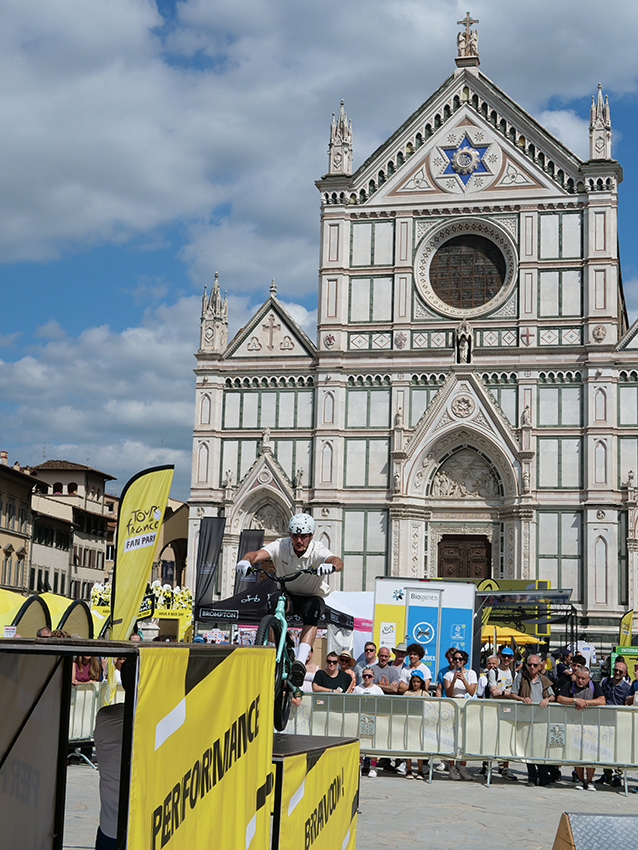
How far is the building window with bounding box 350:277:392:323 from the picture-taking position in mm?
34844

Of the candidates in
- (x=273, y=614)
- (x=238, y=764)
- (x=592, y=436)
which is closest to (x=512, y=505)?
(x=592, y=436)

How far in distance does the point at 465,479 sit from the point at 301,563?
26999 millimetres

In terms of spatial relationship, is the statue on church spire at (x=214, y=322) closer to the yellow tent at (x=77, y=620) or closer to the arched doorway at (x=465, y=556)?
the arched doorway at (x=465, y=556)

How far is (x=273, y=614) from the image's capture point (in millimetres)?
7027

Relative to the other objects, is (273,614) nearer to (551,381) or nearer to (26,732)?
(26,732)

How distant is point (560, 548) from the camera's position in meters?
32.3

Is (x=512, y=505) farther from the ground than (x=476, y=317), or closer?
closer

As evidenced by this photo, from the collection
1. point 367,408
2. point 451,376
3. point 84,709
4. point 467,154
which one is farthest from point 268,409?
point 84,709

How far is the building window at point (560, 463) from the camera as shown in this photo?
32625 mm

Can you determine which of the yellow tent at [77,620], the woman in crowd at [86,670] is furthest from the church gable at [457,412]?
the woman in crowd at [86,670]

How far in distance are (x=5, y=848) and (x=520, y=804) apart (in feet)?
23.5

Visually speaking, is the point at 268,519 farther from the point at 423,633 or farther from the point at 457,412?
the point at 423,633

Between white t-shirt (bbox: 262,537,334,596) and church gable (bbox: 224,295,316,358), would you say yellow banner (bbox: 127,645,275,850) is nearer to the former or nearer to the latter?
white t-shirt (bbox: 262,537,334,596)

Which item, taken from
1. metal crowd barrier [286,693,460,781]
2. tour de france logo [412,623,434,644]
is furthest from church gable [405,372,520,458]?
metal crowd barrier [286,693,460,781]
